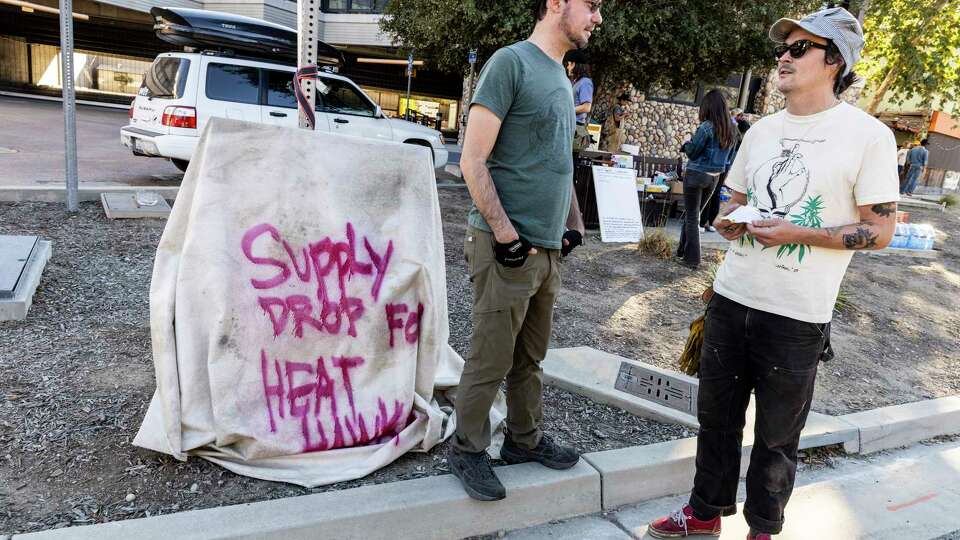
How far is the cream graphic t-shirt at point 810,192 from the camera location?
2.26 m

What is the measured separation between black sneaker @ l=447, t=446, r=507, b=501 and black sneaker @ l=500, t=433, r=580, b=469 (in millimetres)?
206

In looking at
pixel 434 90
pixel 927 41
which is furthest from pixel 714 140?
pixel 434 90

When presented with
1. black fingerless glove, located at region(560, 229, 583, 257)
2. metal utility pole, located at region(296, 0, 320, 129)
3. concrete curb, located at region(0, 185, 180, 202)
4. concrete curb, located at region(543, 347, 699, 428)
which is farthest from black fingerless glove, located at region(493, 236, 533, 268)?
concrete curb, located at region(0, 185, 180, 202)

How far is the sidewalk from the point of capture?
9.45 ft

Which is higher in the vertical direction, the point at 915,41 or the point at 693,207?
the point at 915,41

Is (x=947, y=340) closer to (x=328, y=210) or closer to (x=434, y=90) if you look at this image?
(x=328, y=210)

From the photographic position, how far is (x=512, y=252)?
2465mm

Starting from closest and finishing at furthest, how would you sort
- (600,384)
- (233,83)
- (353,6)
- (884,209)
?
(884,209)
(600,384)
(233,83)
(353,6)

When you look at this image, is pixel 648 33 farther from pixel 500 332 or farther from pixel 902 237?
pixel 500 332

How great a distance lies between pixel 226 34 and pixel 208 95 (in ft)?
4.10

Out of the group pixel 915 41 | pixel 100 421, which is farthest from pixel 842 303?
pixel 915 41

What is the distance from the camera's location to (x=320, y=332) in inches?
110

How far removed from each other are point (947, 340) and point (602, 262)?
3.41 m

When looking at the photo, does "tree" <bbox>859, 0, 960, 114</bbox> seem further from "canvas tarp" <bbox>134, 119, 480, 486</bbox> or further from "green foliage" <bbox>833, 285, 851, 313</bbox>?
"canvas tarp" <bbox>134, 119, 480, 486</bbox>
